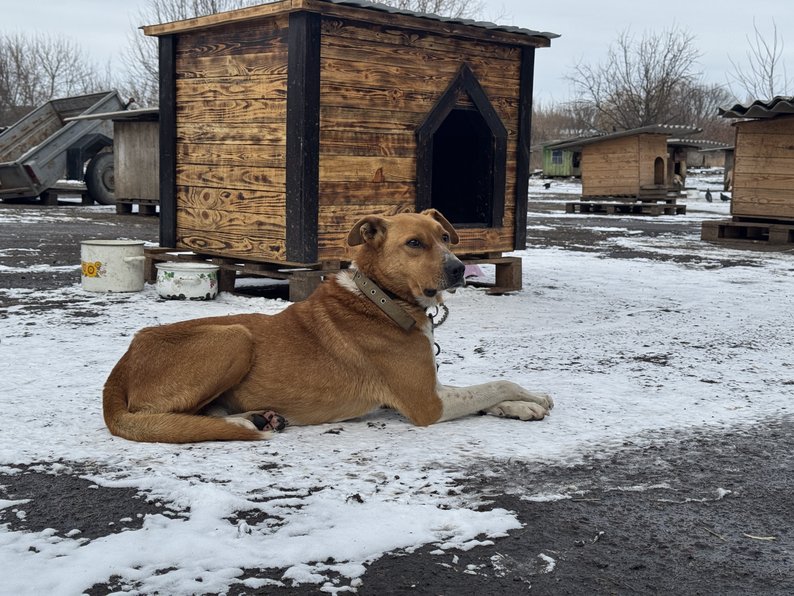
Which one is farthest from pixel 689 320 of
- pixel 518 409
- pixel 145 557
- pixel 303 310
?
pixel 145 557

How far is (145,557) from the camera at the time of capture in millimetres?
2717

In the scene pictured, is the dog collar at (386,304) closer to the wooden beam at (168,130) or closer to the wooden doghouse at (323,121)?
the wooden doghouse at (323,121)

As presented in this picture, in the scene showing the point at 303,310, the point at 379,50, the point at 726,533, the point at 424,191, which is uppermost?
the point at 379,50

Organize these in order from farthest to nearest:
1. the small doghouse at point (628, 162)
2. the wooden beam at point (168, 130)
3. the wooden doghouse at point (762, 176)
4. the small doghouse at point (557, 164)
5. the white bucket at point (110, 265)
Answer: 1. the small doghouse at point (557, 164)
2. the small doghouse at point (628, 162)
3. the wooden doghouse at point (762, 176)
4. the wooden beam at point (168, 130)
5. the white bucket at point (110, 265)

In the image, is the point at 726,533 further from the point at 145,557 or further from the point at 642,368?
the point at 642,368

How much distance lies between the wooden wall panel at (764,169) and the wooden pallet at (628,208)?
8.13 metres

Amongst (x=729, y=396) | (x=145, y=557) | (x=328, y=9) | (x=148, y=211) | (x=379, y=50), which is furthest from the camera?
(x=148, y=211)

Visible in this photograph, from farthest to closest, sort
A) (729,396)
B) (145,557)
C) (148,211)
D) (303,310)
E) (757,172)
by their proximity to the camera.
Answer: (148,211), (757,172), (729,396), (303,310), (145,557)

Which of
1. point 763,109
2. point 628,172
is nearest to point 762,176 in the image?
point 763,109

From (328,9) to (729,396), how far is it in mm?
4458

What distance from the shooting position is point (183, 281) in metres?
7.84

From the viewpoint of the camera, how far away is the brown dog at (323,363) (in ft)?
12.9

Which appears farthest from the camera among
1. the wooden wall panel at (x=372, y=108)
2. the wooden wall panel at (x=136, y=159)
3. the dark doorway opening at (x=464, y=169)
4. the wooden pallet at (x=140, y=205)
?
the wooden pallet at (x=140, y=205)

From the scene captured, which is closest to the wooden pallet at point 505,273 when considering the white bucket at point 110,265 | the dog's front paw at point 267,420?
the white bucket at point 110,265
